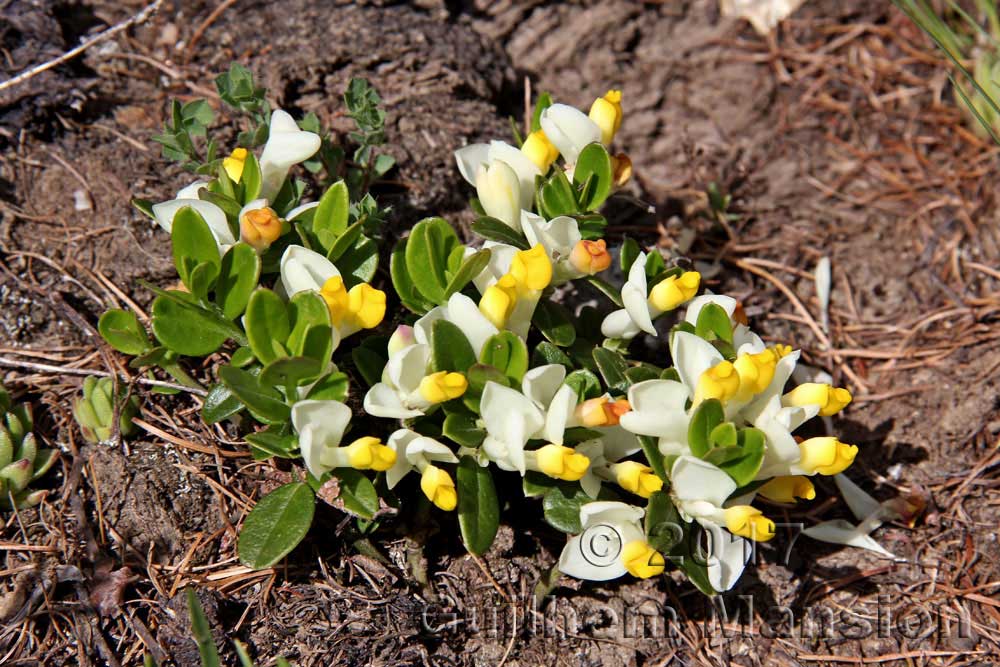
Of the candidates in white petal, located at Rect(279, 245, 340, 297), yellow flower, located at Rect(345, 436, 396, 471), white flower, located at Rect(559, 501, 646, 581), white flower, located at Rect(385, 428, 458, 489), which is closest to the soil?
white flower, located at Rect(559, 501, 646, 581)

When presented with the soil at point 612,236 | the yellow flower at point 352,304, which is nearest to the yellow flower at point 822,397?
the soil at point 612,236

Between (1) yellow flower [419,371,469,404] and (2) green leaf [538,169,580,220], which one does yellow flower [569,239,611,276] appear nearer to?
(2) green leaf [538,169,580,220]

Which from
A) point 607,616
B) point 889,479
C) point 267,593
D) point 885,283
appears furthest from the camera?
point 885,283

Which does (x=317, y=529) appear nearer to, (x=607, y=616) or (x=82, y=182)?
(x=607, y=616)

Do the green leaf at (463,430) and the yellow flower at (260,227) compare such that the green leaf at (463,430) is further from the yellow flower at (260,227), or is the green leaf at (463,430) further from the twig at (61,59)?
the twig at (61,59)

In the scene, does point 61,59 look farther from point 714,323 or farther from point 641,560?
point 641,560

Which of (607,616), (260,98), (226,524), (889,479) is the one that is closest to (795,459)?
(607,616)

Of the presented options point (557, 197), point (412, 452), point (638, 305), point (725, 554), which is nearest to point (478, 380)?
point (412, 452)
